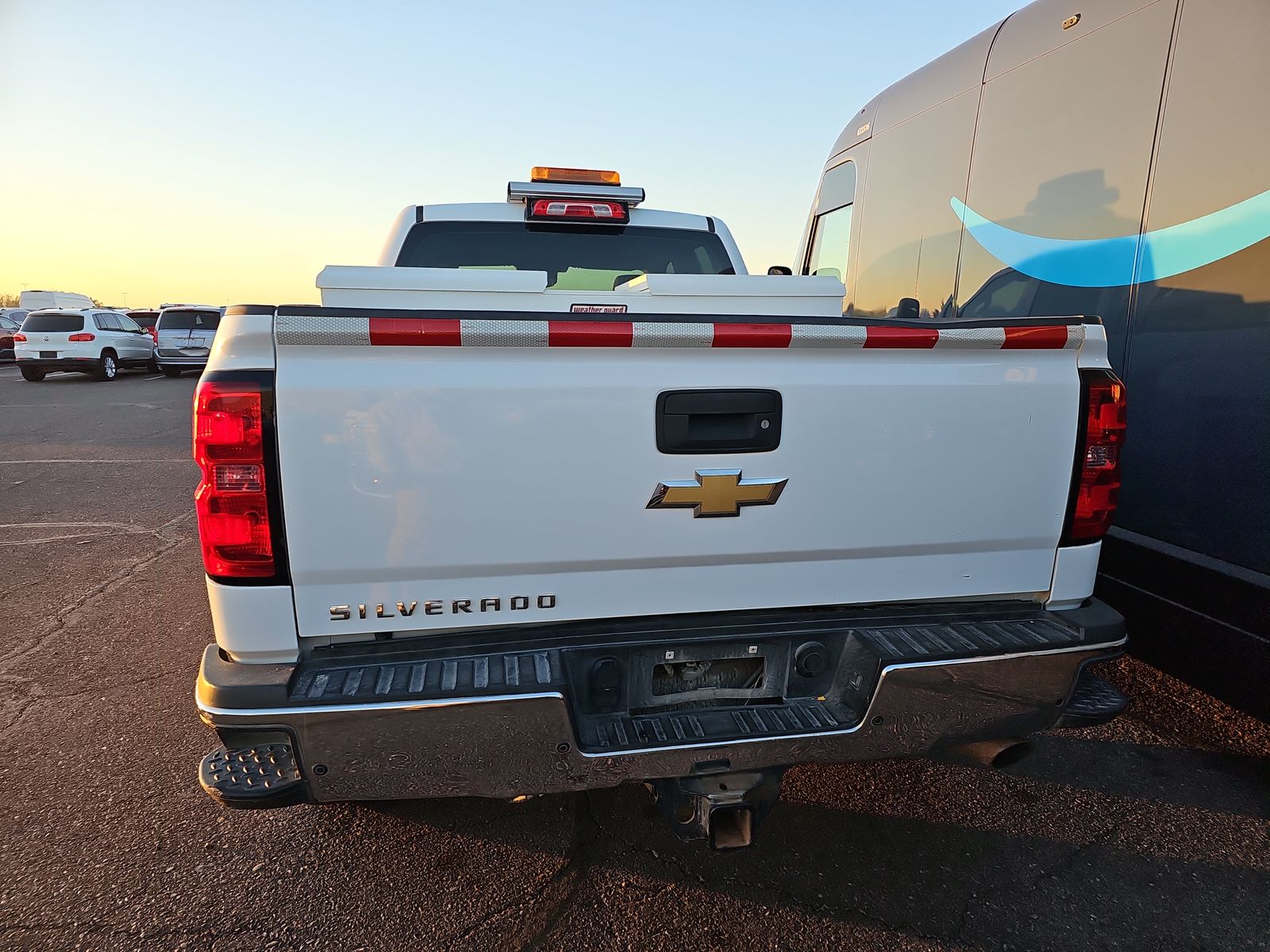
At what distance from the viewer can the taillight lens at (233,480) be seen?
181 centimetres

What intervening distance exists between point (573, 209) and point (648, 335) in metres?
2.53

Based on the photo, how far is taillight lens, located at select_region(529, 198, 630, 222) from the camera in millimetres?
4211

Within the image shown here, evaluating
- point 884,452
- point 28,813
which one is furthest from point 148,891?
point 884,452

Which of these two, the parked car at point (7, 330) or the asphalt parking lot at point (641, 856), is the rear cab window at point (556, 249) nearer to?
the asphalt parking lot at point (641, 856)

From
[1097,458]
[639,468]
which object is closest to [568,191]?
[639,468]

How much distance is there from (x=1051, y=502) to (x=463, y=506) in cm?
172

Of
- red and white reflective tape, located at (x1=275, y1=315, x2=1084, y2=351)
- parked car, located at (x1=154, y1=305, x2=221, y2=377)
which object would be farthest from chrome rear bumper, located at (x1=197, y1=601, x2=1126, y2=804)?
parked car, located at (x1=154, y1=305, x2=221, y2=377)

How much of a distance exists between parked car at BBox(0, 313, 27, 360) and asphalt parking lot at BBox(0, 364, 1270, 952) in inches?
1101

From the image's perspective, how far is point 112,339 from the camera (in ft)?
68.0

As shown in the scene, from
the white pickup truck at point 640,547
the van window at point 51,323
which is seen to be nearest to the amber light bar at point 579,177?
the white pickup truck at point 640,547

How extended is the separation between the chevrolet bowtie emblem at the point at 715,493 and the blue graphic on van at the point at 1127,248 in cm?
215

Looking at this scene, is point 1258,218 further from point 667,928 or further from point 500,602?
point 667,928

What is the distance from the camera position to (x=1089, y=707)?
7.70 ft

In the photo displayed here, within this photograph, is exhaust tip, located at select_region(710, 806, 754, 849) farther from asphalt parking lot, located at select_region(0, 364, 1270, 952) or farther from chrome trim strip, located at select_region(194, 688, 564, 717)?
chrome trim strip, located at select_region(194, 688, 564, 717)
